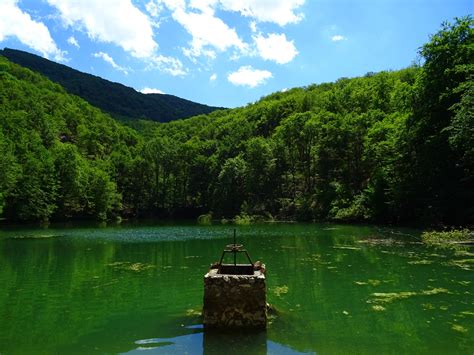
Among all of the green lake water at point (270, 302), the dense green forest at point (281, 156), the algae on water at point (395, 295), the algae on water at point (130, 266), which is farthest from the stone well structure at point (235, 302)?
the dense green forest at point (281, 156)

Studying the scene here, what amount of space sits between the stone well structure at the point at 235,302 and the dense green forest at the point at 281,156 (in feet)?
91.3

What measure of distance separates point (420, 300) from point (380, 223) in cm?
4329

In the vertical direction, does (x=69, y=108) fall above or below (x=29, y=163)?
above

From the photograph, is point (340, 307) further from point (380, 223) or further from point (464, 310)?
point (380, 223)

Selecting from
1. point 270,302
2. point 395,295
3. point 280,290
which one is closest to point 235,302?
point 270,302

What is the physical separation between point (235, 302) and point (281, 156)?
267ft

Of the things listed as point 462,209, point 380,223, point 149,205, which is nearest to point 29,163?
point 149,205

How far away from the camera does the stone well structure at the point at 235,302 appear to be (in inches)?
415

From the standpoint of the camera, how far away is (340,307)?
12.6 metres

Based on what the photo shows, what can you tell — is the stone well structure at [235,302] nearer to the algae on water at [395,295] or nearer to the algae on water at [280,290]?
the algae on water at [280,290]

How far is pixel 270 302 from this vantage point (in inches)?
526

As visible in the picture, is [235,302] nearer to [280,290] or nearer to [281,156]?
[280,290]

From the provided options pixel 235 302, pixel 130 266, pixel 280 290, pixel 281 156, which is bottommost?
pixel 130 266

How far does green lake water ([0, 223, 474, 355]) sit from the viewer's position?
9.43m
